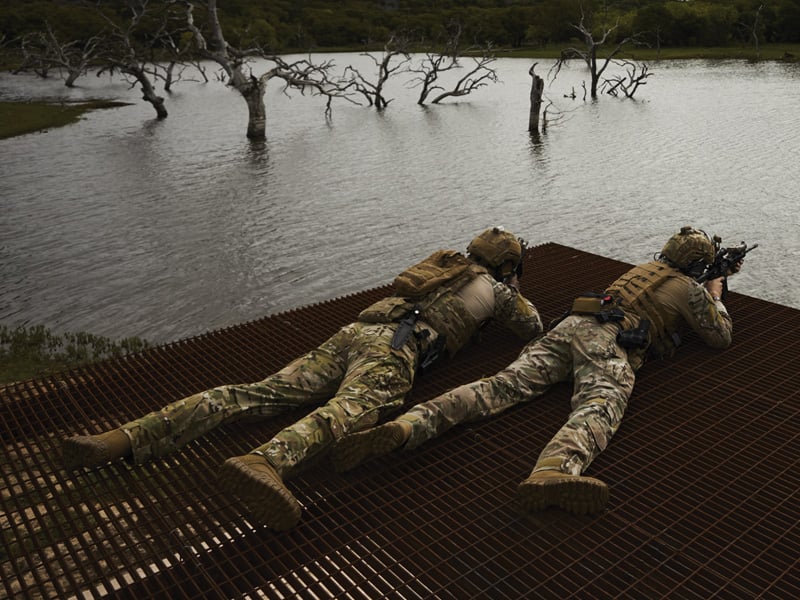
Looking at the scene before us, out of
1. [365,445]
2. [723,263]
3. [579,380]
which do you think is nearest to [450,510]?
[365,445]

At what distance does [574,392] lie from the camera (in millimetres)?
5410

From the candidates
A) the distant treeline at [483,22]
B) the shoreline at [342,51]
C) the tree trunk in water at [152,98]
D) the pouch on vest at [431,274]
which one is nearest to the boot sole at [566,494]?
the pouch on vest at [431,274]

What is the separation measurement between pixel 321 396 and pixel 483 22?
3438 inches

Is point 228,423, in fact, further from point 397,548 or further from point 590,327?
point 590,327

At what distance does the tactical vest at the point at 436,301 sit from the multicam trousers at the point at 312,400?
14cm

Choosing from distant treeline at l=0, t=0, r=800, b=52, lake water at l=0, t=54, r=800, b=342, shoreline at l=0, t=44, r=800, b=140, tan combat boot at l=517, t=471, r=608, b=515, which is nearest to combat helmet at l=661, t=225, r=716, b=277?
tan combat boot at l=517, t=471, r=608, b=515

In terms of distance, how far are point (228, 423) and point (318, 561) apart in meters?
1.53

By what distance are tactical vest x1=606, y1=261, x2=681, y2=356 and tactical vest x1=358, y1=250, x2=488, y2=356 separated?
1178mm

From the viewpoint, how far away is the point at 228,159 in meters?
22.5

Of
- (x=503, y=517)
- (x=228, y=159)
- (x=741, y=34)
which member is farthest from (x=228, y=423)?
(x=741, y=34)

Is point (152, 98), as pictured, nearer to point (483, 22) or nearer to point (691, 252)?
point (691, 252)

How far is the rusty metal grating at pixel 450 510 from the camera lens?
4.00 metres

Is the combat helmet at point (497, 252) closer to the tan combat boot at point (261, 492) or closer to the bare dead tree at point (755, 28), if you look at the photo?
the tan combat boot at point (261, 492)

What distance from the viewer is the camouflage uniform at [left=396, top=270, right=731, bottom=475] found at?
471cm
